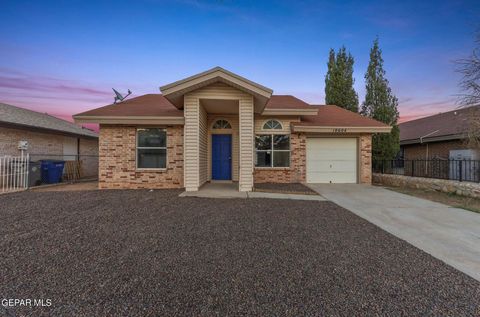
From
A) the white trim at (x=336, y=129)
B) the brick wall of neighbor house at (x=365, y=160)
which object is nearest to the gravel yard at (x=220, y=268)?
the white trim at (x=336, y=129)

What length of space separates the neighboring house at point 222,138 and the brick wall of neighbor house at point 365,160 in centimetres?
5

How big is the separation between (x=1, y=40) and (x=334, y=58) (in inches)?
758

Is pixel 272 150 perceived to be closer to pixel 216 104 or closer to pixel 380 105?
pixel 216 104

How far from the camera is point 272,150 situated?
10789mm

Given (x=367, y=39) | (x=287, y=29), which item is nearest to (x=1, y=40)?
(x=287, y=29)

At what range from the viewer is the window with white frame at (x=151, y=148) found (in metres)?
9.43

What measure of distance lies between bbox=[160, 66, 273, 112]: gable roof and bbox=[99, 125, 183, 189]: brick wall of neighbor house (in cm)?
205

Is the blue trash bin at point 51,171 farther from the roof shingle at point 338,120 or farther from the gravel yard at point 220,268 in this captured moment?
the roof shingle at point 338,120

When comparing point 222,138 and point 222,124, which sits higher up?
point 222,124

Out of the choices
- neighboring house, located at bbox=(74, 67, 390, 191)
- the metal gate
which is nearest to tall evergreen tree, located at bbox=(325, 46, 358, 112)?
neighboring house, located at bbox=(74, 67, 390, 191)

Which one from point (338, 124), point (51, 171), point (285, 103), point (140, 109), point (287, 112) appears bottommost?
point (51, 171)

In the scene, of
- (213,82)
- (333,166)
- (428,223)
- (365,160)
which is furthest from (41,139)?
(365,160)

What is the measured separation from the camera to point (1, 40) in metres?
9.18

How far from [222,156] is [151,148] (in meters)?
3.32
